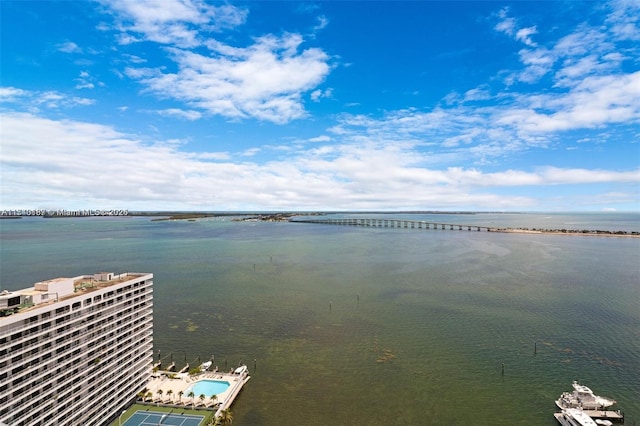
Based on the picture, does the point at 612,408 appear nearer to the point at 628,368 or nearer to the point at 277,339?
the point at 628,368

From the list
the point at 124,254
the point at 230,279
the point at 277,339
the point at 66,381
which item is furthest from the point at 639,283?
the point at 124,254

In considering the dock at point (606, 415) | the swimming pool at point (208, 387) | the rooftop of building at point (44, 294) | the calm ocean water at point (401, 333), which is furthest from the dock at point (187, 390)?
the dock at point (606, 415)

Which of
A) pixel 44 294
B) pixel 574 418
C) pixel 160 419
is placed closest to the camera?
pixel 44 294

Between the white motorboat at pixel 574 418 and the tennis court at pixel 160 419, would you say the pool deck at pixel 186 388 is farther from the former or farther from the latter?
the white motorboat at pixel 574 418

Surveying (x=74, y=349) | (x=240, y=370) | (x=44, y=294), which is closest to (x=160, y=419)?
(x=240, y=370)

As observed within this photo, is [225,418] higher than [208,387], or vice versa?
[208,387]

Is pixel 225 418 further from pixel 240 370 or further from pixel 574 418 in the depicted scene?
pixel 574 418
